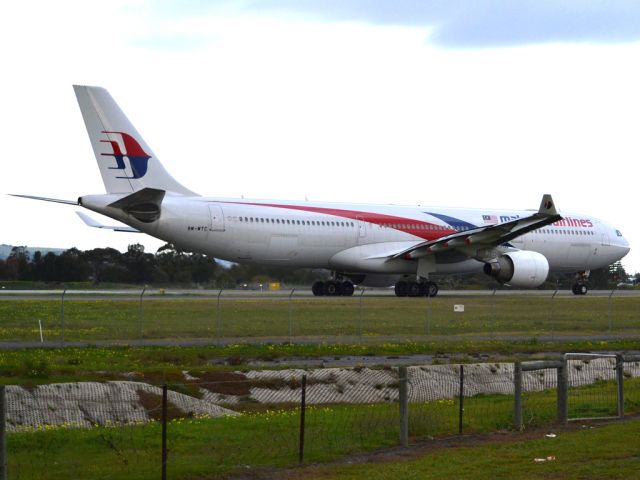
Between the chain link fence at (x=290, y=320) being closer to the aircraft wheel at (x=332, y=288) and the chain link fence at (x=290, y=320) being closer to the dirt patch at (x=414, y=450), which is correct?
the aircraft wheel at (x=332, y=288)

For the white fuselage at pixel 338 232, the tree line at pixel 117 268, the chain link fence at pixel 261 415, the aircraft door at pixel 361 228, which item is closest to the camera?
the chain link fence at pixel 261 415

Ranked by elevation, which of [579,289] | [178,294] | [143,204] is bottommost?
[178,294]

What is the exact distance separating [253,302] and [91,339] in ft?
44.2

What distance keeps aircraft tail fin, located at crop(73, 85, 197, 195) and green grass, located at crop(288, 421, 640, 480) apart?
2919 centimetres

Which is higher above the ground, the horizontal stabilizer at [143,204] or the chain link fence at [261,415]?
the horizontal stabilizer at [143,204]

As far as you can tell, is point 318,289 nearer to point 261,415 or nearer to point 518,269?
point 518,269

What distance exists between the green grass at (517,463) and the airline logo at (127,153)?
29241mm

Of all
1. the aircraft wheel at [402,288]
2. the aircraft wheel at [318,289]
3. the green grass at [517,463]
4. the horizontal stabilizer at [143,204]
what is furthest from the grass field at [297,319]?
the green grass at [517,463]

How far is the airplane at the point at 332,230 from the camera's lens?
1612 inches

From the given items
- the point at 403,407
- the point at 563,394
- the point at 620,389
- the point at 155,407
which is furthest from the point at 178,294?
the point at 403,407

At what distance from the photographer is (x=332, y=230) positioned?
1812 inches

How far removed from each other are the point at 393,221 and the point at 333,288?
389cm

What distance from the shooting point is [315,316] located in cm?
3581

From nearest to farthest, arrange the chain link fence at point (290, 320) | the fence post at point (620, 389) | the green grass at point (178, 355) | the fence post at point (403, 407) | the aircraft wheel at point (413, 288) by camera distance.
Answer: the fence post at point (403, 407) → the fence post at point (620, 389) → the green grass at point (178, 355) → the chain link fence at point (290, 320) → the aircraft wheel at point (413, 288)
